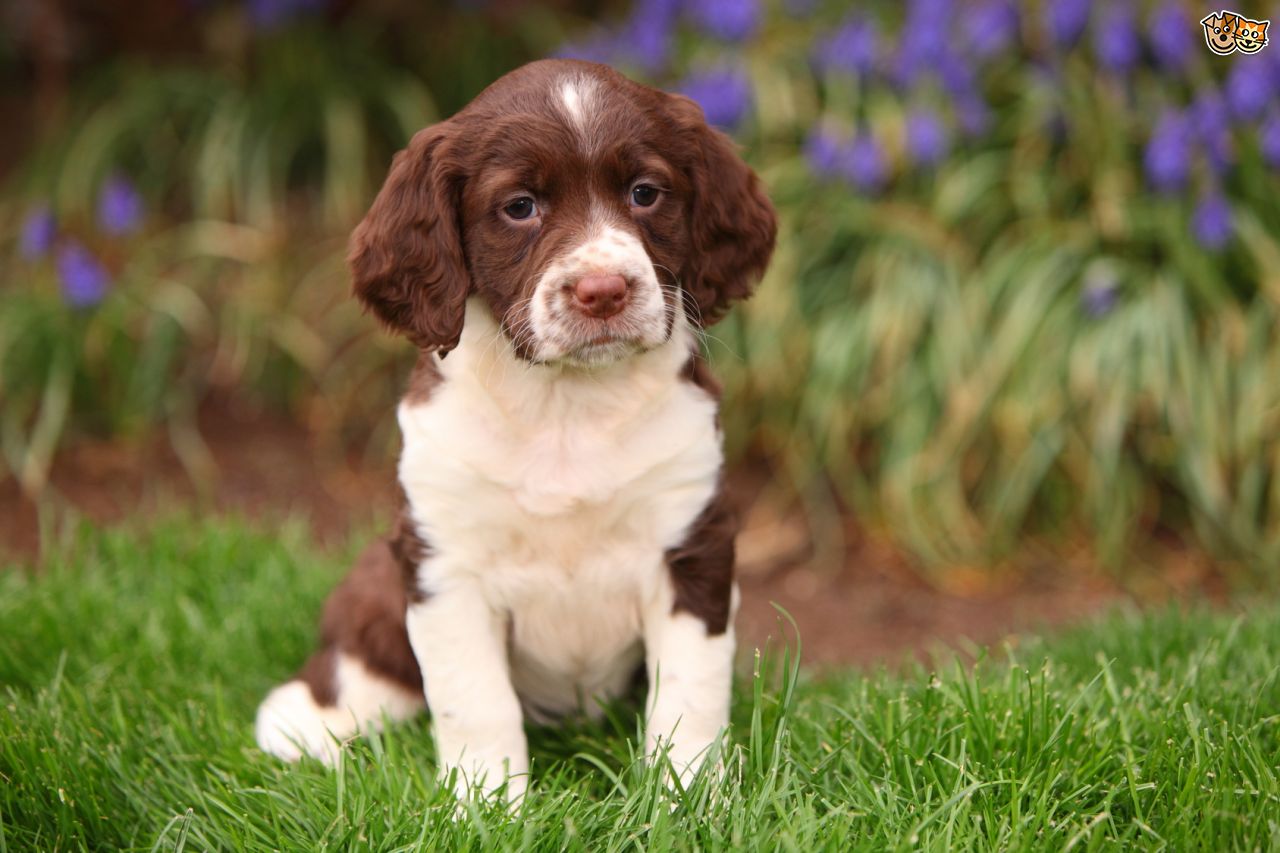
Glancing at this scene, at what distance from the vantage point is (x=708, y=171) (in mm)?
2730

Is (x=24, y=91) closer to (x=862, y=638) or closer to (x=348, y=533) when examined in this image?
(x=348, y=533)

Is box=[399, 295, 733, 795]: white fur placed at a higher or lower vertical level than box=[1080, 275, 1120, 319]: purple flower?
lower

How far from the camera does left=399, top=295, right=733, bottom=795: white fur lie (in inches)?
104

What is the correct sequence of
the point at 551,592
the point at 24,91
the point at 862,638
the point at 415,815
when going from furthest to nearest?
the point at 24,91
the point at 862,638
the point at 551,592
the point at 415,815

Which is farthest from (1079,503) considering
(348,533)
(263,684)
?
(263,684)

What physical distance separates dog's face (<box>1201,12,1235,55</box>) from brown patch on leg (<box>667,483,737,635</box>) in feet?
10.8

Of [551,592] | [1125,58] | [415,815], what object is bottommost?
[415,815]

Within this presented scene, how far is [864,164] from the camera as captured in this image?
16.6 ft

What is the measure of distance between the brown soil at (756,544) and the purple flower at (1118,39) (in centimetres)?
188

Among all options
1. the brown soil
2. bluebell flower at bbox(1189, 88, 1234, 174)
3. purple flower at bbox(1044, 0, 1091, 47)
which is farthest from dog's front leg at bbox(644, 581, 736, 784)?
purple flower at bbox(1044, 0, 1091, 47)

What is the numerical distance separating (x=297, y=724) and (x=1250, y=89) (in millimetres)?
3811

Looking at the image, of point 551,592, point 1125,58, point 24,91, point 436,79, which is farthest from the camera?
point 24,91

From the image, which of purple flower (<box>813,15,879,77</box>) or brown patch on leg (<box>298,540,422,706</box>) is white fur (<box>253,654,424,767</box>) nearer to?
brown patch on leg (<box>298,540,422,706</box>)

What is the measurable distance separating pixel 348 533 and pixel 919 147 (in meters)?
2.61
